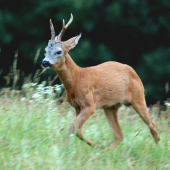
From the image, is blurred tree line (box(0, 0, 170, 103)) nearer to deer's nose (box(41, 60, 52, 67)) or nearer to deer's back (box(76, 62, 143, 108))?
deer's back (box(76, 62, 143, 108))

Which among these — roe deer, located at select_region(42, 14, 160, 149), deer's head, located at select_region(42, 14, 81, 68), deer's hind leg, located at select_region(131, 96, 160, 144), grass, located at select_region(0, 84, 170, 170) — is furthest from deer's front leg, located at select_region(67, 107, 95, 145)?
deer's hind leg, located at select_region(131, 96, 160, 144)

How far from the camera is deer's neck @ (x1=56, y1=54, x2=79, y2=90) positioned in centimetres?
547

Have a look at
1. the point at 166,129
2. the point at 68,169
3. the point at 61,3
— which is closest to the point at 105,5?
the point at 61,3

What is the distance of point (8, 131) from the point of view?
15.4ft

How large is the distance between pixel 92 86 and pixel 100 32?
28.2ft

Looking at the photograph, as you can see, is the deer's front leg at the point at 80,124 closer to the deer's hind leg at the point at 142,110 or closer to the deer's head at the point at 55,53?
the deer's head at the point at 55,53

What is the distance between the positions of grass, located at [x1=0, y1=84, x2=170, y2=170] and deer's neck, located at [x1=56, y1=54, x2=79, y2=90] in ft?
1.80

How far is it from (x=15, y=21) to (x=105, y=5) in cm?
324

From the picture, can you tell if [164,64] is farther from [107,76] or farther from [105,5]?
[107,76]

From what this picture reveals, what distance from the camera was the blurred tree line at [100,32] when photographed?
1333 cm

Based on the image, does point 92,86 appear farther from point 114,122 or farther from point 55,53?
point 114,122

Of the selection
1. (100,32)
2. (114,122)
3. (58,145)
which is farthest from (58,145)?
(100,32)

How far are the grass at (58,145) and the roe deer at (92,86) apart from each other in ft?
0.80

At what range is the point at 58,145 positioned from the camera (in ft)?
15.0
